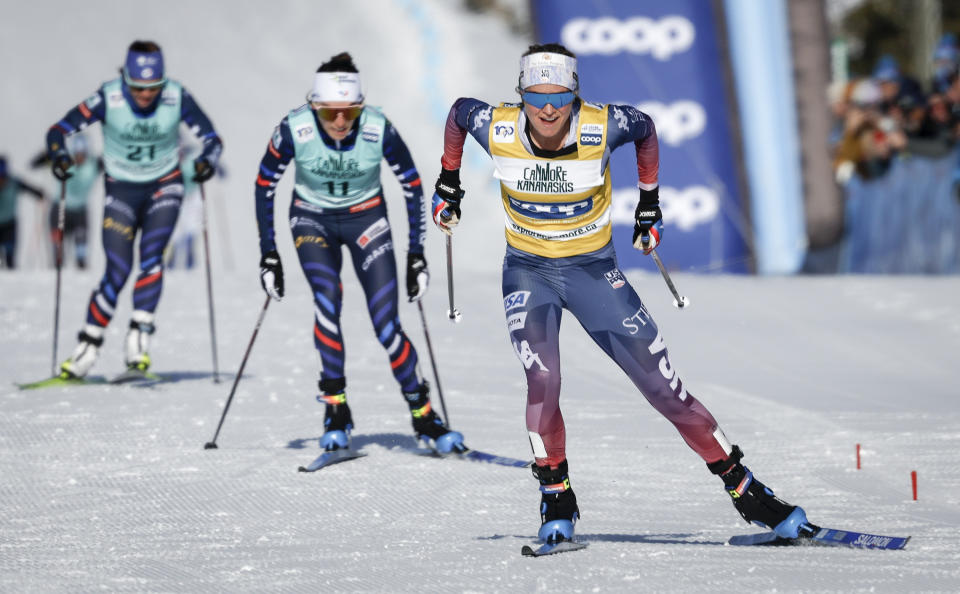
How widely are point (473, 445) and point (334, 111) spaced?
2.15 metres

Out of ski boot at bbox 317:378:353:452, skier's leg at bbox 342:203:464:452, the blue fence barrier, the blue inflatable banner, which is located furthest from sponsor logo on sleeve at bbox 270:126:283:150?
the blue inflatable banner

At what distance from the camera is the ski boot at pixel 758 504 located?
593 centimetres

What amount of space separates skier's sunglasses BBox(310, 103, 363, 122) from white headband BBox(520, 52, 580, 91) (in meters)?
2.00

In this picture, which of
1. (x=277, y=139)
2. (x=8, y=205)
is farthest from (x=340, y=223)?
(x=8, y=205)

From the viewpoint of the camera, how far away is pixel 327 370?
804 centimetres

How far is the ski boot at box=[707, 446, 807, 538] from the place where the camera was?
19.4 ft

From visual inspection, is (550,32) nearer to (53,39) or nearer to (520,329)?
(520,329)

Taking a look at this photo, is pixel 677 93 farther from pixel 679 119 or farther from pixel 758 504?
pixel 758 504

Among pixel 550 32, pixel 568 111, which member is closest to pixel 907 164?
→ pixel 550 32

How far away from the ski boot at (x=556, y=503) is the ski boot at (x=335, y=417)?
2116mm

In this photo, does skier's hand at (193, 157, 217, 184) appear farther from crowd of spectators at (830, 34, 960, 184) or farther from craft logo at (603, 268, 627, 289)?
crowd of spectators at (830, 34, 960, 184)

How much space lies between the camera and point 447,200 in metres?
6.27

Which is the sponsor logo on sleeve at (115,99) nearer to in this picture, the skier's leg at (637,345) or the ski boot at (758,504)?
the skier's leg at (637,345)

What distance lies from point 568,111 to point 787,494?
8.09 ft
